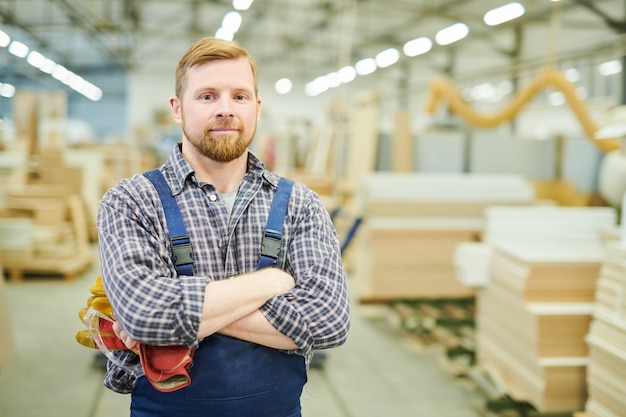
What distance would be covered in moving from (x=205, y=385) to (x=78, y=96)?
35.2 meters

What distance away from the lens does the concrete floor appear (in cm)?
382

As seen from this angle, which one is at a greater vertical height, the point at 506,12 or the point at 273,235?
the point at 506,12

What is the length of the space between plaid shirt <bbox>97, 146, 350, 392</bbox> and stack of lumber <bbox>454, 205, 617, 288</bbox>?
283cm

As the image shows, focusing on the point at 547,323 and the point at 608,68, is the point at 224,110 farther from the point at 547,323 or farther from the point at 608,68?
the point at 608,68

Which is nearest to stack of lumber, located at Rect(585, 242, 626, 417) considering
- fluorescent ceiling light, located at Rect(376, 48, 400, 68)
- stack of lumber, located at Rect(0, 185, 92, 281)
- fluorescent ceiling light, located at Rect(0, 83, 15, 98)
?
stack of lumber, located at Rect(0, 185, 92, 281)

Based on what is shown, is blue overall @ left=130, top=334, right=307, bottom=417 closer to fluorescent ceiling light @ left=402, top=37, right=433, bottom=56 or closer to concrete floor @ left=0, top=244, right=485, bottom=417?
concrete floor @ left=0, top=244, right=485, bottom=417

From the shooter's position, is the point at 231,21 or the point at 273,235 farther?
the point at 231,21

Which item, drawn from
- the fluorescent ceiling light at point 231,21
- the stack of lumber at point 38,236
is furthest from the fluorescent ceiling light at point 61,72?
the stack of lumber at point 38,236

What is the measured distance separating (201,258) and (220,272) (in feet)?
0.27

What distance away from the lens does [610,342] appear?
3006 millimetres

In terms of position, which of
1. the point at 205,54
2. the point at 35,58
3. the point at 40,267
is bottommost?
the point at 40,267

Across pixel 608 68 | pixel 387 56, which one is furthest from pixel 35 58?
pixel 608 68

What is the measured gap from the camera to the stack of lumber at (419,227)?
6105 mm

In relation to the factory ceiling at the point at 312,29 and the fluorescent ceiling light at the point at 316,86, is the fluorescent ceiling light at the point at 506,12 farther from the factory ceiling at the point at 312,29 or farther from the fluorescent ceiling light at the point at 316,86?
the fluorescent ceiling light at the point at 316,86
